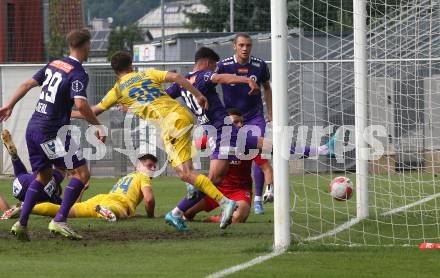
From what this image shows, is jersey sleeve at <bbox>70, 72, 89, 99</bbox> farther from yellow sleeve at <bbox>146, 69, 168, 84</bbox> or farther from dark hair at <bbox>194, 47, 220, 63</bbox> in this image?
dark hair at <bbox>194, 47, 220, 63</bbox>

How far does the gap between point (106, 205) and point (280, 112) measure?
12.0ft

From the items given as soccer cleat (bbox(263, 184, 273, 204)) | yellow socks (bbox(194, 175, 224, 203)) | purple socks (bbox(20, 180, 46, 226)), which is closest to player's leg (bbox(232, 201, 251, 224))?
yellow socks (bbox(194, 175, 224, 203))

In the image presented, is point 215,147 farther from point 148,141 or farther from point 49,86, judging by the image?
point 148,141

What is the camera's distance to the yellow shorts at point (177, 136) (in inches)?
406

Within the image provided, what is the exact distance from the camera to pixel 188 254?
8.64m

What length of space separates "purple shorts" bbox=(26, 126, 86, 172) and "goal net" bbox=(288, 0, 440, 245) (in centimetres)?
221

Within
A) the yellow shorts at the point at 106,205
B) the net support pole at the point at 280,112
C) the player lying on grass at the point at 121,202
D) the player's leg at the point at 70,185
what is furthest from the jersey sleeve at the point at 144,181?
the net support pole at the point at 280,112

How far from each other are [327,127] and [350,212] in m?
6.80

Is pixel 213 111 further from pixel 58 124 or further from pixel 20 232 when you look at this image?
pixel 20 232

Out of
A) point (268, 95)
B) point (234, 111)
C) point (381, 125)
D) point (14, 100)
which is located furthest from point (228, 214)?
point (381, 125)

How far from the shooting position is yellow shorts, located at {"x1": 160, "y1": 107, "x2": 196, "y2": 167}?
1030cm

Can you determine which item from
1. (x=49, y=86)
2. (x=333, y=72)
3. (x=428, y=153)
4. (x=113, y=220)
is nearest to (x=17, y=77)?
(x=333, y=72)

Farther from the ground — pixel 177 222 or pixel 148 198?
pixel 148 198

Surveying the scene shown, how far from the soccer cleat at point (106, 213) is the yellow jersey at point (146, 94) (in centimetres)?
169
